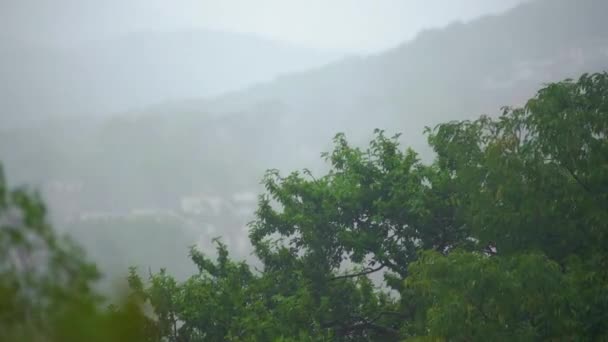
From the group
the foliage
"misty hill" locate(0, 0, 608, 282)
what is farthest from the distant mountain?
the foliage

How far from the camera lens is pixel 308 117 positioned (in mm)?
Answer: 140125

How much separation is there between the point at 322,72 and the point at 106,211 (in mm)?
89708

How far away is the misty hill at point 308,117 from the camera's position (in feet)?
356

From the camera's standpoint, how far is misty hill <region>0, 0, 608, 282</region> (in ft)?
356

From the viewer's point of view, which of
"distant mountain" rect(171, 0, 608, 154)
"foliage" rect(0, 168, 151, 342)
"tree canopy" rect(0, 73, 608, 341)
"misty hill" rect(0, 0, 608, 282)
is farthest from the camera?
"misty hill" rect(0, 0, 608, 282)

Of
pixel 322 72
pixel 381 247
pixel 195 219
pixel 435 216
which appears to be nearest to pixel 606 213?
pixel 435 216

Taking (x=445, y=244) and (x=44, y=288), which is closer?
(x=44, y=288)

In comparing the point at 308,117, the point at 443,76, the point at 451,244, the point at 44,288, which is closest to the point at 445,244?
the point at 451,244

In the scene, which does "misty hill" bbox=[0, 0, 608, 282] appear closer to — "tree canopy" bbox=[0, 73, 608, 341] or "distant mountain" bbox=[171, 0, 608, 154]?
"distant mountain" bbox=[171, 0, 608, 154]

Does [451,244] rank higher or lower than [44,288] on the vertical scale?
higher

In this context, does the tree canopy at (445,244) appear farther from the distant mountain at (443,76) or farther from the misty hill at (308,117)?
the distant mountain at (443,76)

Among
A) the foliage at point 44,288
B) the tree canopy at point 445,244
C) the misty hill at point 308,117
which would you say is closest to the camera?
the foliage at point 44,288

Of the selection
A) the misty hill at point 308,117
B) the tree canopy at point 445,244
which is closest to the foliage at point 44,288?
the tree canopy at point 445,244

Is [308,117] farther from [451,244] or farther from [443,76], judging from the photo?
[451,244]
